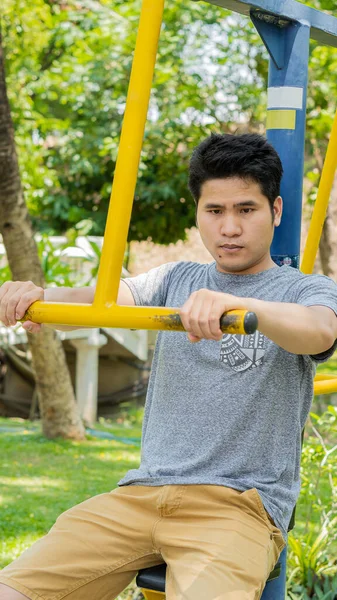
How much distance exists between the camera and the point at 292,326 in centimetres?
168

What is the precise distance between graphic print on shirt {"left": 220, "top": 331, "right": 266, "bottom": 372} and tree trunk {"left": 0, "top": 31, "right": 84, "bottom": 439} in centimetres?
353

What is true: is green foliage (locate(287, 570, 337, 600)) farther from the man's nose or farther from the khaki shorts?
the man's nose

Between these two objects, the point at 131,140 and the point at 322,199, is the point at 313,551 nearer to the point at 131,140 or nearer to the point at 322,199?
the point at 322,199

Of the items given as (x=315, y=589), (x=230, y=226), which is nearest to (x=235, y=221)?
(x=230, y=226)

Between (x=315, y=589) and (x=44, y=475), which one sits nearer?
(x=315, y=589)

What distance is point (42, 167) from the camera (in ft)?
39.0

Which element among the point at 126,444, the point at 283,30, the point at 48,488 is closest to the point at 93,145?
the point at 126,444

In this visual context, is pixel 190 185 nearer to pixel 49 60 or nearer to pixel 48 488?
pixel 48 488

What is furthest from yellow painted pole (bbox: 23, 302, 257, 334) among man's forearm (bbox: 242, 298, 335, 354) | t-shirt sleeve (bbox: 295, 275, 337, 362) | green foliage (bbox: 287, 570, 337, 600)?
green foliage (bbox: 287, 570, 337, 600)

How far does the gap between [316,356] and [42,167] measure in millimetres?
10324

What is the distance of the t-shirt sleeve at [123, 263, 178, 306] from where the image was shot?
2.23 meters

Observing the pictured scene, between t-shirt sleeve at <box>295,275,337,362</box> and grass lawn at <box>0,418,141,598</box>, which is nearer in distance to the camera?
t-shirt sleeve at <box>295,275,337,362</box>

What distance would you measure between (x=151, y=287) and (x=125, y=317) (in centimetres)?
64

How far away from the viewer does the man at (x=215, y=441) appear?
1.87 m
